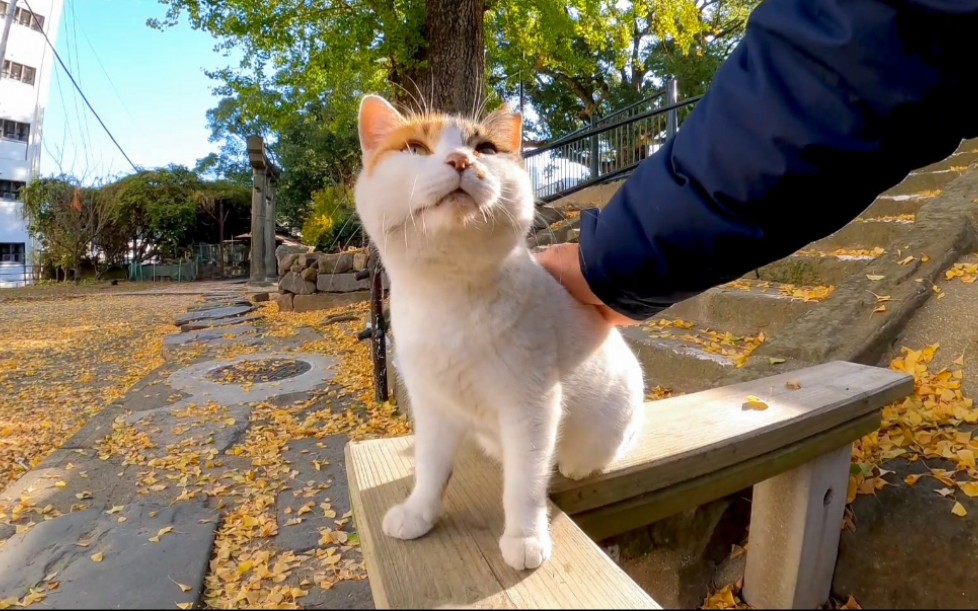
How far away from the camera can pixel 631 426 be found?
1.15 m

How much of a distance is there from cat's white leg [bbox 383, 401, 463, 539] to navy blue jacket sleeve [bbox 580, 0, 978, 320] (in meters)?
0.53

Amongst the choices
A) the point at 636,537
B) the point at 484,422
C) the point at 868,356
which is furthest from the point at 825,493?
the point at 868,356

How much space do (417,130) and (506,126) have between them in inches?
8.5

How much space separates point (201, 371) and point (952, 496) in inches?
191

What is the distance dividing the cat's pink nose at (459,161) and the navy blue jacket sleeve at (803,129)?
284 millimetres

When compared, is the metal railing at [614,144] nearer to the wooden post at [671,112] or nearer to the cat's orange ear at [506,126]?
the wooden post at [671,112]

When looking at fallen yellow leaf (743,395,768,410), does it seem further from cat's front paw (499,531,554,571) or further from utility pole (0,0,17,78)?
utility pole (0,0,17,78)

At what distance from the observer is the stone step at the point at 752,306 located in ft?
9.33

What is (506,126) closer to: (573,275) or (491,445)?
(573,275)

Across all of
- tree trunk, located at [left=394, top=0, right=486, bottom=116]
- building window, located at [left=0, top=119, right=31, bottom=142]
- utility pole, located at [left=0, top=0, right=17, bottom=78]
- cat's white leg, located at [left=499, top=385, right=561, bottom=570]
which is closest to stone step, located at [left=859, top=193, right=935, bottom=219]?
tree trunk, located at [left=394, top=0, right=486, bottom=116]

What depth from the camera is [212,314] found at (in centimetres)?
786

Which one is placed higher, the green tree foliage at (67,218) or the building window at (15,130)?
the building window at (15,130)

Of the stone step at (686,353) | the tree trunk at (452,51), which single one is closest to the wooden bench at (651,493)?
the stone step at (686,353)

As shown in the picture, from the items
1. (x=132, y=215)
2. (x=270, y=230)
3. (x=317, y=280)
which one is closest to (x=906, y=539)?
(x=317, y=280)
